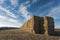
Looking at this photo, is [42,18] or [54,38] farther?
[42,18]

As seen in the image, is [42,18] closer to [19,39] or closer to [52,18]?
[52,18]

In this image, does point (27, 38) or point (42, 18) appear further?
point (42, 18)

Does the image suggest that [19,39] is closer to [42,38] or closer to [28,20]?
[42,38]

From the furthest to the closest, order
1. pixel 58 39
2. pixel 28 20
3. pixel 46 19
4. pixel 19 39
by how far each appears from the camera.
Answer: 1. pixel 28 20
2. pixel 46 19
3. pixel 58 39
4. pixel 19 39

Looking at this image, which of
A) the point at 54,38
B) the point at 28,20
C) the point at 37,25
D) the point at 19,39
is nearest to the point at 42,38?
the point at 54,38

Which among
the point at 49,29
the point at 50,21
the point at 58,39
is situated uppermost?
the point at 50,21

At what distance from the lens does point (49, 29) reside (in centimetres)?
1761

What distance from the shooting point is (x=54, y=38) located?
568 inches

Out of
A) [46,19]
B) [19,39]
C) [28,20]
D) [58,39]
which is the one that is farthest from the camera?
[28,20]

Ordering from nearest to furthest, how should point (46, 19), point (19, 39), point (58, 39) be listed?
point (19, 39)
point (58, 39)
point (46, 19)

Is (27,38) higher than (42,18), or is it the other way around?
(42,18)

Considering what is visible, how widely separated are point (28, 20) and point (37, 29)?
2.23m

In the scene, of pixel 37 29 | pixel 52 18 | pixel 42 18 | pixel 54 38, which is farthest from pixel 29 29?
pixel 54 38

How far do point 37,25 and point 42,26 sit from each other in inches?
30.4
